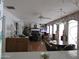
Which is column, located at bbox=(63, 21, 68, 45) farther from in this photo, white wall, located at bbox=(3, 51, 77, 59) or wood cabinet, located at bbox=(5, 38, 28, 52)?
wood cabinet, located at bbox=(5, 38, 28, 52)

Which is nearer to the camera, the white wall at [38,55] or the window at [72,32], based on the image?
the white wall at [38,55]

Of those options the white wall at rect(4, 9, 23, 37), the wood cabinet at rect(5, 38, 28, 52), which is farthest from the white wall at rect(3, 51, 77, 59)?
the white wall at rect(4, 9, 23, 37)

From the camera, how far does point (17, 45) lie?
2.85 metres

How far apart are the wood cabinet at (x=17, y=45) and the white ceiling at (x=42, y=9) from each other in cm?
46

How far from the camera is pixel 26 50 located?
113 inches

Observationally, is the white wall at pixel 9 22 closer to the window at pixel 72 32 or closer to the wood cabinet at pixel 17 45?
the wood cabinet at pixel 17 45

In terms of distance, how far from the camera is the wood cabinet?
276cm

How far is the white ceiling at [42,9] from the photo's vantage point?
117 inches

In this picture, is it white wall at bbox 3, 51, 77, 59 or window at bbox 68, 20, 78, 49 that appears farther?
window at bbox 68, 20, 78, 49

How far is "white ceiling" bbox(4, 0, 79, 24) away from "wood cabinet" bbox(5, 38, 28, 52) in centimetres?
46

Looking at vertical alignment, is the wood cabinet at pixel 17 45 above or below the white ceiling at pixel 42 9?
below

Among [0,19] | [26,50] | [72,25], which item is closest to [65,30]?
[72,25]

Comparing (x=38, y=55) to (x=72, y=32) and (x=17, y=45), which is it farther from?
(x=72, y=32)

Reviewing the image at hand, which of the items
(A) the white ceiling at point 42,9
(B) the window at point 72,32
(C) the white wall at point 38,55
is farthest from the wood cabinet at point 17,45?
(B) the window at point 72,32
